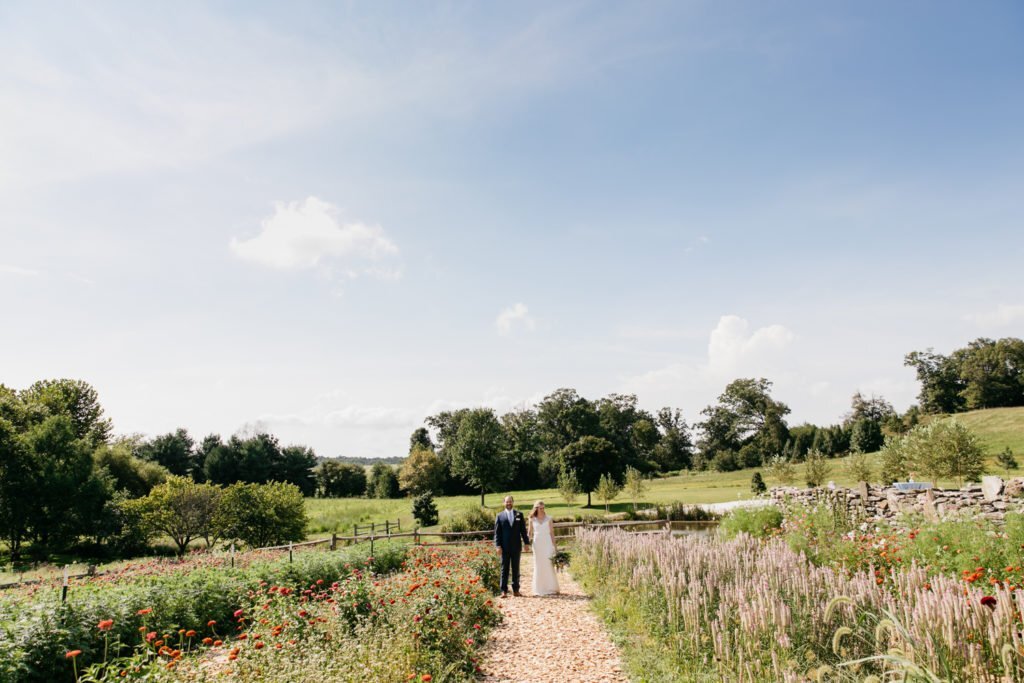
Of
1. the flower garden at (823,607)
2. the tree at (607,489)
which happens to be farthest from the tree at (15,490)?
the flower garden at (823,607)

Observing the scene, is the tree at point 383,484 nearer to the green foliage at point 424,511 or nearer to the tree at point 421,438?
the tree at point 421,438

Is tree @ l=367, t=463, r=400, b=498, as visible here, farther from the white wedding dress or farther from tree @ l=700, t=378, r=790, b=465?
the white wedding dress

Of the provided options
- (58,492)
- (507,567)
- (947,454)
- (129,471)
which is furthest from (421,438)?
(507,567)

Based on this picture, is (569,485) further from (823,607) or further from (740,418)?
(740,418)

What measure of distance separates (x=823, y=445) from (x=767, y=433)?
33.2 ft

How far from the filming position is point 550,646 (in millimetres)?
6906

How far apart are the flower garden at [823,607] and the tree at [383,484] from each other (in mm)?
49424

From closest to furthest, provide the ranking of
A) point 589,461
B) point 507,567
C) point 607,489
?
point 507,567 < point 607,489 < point 589,461

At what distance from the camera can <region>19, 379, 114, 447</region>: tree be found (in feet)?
131

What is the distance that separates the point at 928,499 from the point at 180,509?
2628 cm

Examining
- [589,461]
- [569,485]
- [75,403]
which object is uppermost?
[75,403]

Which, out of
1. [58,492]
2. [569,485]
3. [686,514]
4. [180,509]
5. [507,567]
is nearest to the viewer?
[507,567]

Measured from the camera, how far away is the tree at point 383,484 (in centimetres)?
5581

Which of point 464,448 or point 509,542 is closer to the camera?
point 509,542
